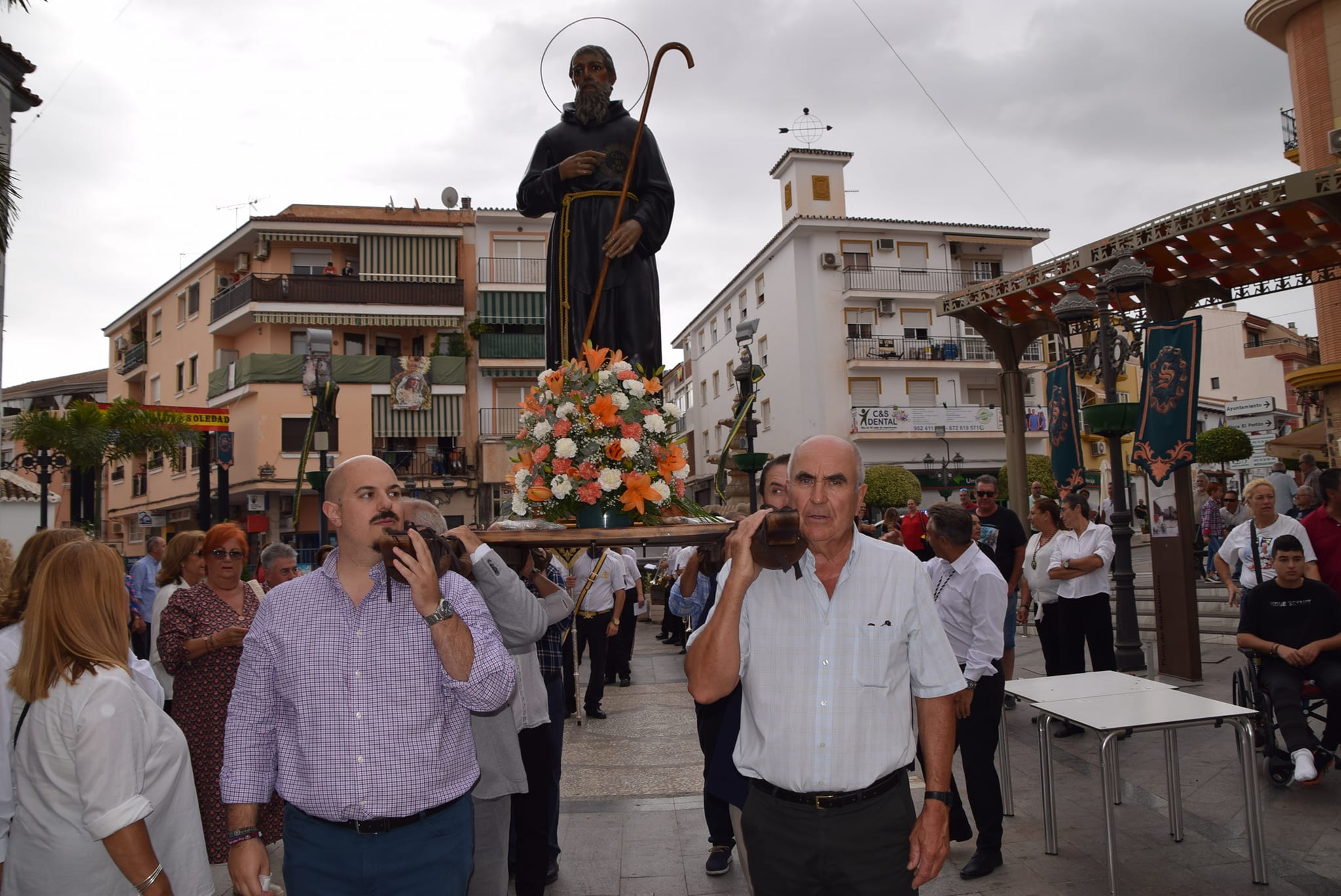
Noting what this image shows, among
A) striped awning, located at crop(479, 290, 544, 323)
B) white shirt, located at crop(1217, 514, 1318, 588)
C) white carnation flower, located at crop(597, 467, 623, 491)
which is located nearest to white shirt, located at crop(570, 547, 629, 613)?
white shirt, located at crop(1217, 514, 1318, 588)

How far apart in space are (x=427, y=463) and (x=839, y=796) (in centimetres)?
3307

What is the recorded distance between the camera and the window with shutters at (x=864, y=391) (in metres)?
39.1

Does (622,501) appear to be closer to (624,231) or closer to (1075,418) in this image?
(624,231)

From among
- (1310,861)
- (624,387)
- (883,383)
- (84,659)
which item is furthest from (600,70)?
(883,383)

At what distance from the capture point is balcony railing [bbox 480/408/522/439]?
3500 centimetres

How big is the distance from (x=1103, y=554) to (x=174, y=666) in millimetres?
7214

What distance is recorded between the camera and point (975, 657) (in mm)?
5430

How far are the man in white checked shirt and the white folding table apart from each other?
2079 millimetres

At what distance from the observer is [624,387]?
159 inches

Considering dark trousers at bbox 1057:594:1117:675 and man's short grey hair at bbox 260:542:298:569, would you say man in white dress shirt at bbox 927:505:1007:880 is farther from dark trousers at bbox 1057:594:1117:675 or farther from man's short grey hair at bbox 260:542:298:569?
man's short grey hair at bbox 260:542:298:569

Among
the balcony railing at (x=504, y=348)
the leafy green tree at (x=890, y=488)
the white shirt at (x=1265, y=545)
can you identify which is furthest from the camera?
the balcony railing at (x=504, y=348)

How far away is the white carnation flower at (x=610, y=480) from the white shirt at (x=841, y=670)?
2.72 feet

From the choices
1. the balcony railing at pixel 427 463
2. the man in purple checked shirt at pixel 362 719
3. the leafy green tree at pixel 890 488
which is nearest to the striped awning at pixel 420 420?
the balcony railing at pixel 427 463

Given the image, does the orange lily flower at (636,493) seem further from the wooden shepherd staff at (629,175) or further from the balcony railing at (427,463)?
the balcony railing at (427,463)
